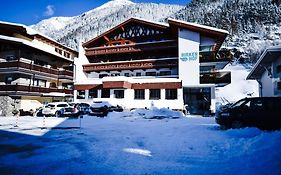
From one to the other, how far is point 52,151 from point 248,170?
5.80 m

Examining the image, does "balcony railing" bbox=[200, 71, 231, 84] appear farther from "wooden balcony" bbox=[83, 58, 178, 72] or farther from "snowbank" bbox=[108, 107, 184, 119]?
"snowbank" bbox=[108, 107, 184, 119]

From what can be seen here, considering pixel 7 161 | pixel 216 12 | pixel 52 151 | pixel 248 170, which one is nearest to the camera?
pixel 248 170

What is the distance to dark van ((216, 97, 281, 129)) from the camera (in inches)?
442

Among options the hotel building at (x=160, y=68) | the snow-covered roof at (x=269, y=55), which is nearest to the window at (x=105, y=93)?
the hotel building at (x=160, y=68)

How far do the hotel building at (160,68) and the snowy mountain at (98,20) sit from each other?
3530 cm

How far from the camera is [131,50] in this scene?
35.8 meters

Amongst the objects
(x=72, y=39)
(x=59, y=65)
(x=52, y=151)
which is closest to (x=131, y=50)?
(x=59, y=65)

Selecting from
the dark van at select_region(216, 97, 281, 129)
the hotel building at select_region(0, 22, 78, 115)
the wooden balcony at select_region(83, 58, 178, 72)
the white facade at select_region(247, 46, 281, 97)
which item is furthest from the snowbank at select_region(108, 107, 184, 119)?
the hotel building at select_region(0, 22, 78, 115)

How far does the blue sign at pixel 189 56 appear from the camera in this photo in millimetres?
30938

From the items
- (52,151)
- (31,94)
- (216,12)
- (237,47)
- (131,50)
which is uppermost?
(216,12)

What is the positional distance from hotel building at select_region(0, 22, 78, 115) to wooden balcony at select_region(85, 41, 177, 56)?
559 centimetres

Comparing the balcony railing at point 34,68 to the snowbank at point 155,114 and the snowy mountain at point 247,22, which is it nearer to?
the snowbank at point 155,114

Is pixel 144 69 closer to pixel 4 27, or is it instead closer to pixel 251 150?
pixel 4 27

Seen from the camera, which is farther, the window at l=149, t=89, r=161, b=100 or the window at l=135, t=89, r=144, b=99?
the window at l=135, t=89, r=144, b=99
